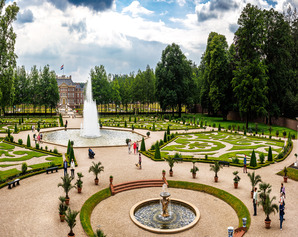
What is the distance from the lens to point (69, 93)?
461 feet

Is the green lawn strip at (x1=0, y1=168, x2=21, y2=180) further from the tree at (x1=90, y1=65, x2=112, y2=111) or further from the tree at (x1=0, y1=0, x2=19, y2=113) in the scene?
the tree at (x1=90, y1=65, x2=112, y2=111)

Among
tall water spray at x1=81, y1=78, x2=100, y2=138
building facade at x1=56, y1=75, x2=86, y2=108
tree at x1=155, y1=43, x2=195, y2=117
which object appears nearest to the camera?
tall water spray at x1=81, y1=78, x2=100, y2=138

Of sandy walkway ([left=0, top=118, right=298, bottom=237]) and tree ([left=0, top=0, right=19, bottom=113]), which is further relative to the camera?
tree ([left=0, top=0, right=19, bottom=113])

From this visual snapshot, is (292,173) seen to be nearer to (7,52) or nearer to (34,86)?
(7,52)

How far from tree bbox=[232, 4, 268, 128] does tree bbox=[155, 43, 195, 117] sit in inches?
793

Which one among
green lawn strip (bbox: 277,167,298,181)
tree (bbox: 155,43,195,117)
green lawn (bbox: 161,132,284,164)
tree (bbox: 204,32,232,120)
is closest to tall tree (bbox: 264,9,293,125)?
tree (bbox: 204,32,232,120)

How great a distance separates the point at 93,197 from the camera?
17891 mm

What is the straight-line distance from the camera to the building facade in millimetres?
137250

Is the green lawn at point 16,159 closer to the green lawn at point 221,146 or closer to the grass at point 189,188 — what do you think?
the grass at point 189,188

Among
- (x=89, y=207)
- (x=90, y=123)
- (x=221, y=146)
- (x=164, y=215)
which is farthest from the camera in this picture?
(x=90, y=123)

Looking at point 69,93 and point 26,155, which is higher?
point 69,93

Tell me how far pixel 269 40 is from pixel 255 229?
50.0m

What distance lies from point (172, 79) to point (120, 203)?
185 ft

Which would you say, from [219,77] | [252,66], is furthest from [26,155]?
[219,77]
